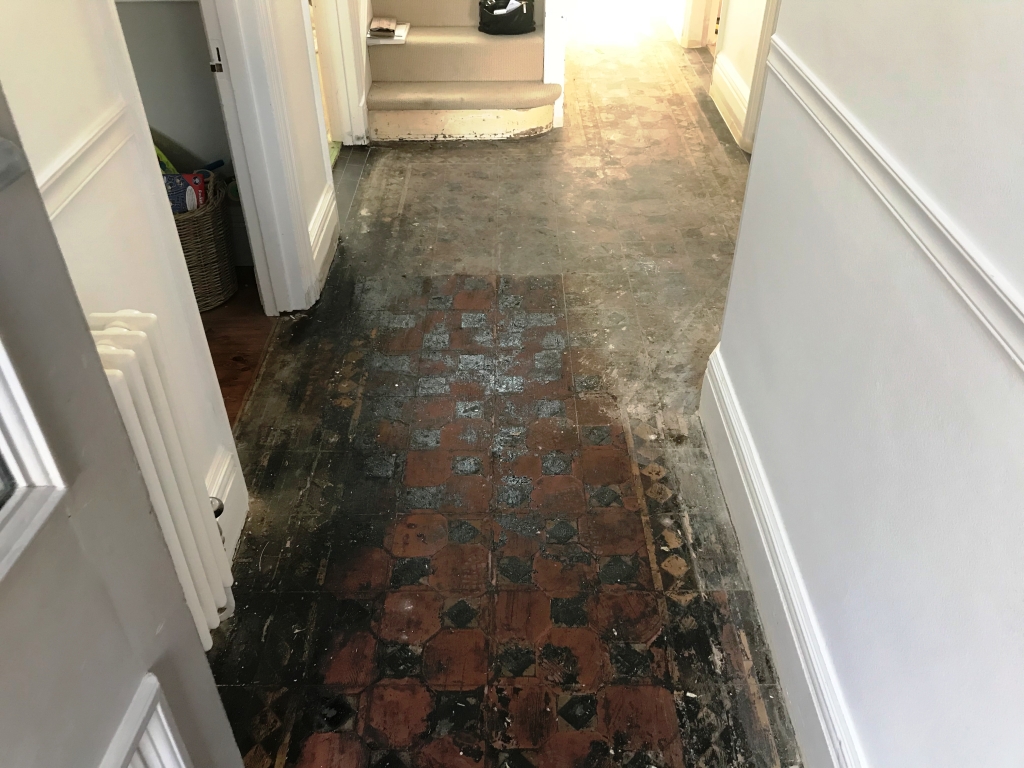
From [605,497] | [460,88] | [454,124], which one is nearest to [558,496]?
[605,497]

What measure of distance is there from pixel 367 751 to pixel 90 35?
1375 mm

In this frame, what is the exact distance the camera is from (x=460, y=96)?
3.95 meters

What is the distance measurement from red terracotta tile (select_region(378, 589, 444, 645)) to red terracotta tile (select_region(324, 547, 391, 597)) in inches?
2.1

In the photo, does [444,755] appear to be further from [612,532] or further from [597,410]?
[597,410]

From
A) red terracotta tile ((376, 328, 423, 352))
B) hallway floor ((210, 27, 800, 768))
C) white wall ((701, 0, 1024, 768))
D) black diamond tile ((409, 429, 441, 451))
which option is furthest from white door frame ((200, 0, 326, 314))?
white wall ((701, 0, 1024, 768))

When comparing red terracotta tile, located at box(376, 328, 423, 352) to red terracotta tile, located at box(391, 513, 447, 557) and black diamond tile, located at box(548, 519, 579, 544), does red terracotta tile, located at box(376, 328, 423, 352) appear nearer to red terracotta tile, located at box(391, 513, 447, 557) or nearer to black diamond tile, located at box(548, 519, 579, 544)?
red terracotta tile, located at box(391, 513, 447, 557)

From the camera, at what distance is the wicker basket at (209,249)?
253 cm

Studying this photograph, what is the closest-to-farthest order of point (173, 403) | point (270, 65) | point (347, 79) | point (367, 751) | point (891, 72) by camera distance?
point (891, 72) < point (173, 403) < point (367, 751) < point (270, 65) < point (347, 79)

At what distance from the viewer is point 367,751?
145cm

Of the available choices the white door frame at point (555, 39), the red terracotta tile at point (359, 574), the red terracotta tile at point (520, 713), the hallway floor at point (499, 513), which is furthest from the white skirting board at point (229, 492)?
the white door frame at point (555, 39)

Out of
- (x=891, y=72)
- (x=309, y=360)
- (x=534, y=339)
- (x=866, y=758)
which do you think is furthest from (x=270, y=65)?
(x=866, y=758)

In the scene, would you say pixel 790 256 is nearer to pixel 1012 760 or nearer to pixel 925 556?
pixel 925 556

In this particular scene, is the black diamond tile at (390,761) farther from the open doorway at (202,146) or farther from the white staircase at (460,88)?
the white staircase at (460,88)

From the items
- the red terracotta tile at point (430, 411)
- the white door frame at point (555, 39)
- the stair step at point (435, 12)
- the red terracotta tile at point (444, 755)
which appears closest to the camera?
the red terracotta tile at point (444, 755)
